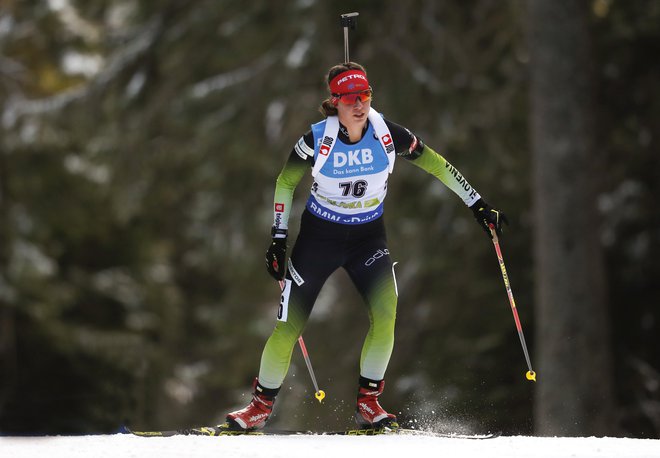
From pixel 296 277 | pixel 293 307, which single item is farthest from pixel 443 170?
pixel 293 307

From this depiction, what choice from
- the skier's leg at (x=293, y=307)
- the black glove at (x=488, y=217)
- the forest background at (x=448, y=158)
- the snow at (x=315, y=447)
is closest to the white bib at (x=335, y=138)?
the skier's leg at (x=293, y=307)

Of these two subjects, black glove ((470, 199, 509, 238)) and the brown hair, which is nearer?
the brown hair

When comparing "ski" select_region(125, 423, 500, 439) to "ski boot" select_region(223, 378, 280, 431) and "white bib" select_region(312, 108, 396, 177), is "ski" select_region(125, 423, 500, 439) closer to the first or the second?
"ski boot" select_region(223, 378, 280, 431)

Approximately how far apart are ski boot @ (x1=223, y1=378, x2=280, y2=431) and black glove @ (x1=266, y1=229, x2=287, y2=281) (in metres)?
0.76

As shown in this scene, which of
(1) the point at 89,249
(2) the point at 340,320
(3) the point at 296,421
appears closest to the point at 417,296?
(2) the point at 340,320

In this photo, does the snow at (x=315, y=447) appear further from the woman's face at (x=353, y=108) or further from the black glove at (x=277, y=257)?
the woman's face at (x=353, y=108)

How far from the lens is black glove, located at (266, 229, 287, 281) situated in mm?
6938

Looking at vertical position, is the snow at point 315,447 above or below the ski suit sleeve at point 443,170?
below

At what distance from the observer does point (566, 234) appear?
1262 cm

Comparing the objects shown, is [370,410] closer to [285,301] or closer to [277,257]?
[285,301]

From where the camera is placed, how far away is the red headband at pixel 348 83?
6820mm

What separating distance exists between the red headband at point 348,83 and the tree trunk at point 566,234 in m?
5.97

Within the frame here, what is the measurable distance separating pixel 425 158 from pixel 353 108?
0.64 metres

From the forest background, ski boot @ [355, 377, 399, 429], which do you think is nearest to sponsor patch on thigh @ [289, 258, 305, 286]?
ski boot @ [355, 377, 399, 429]
